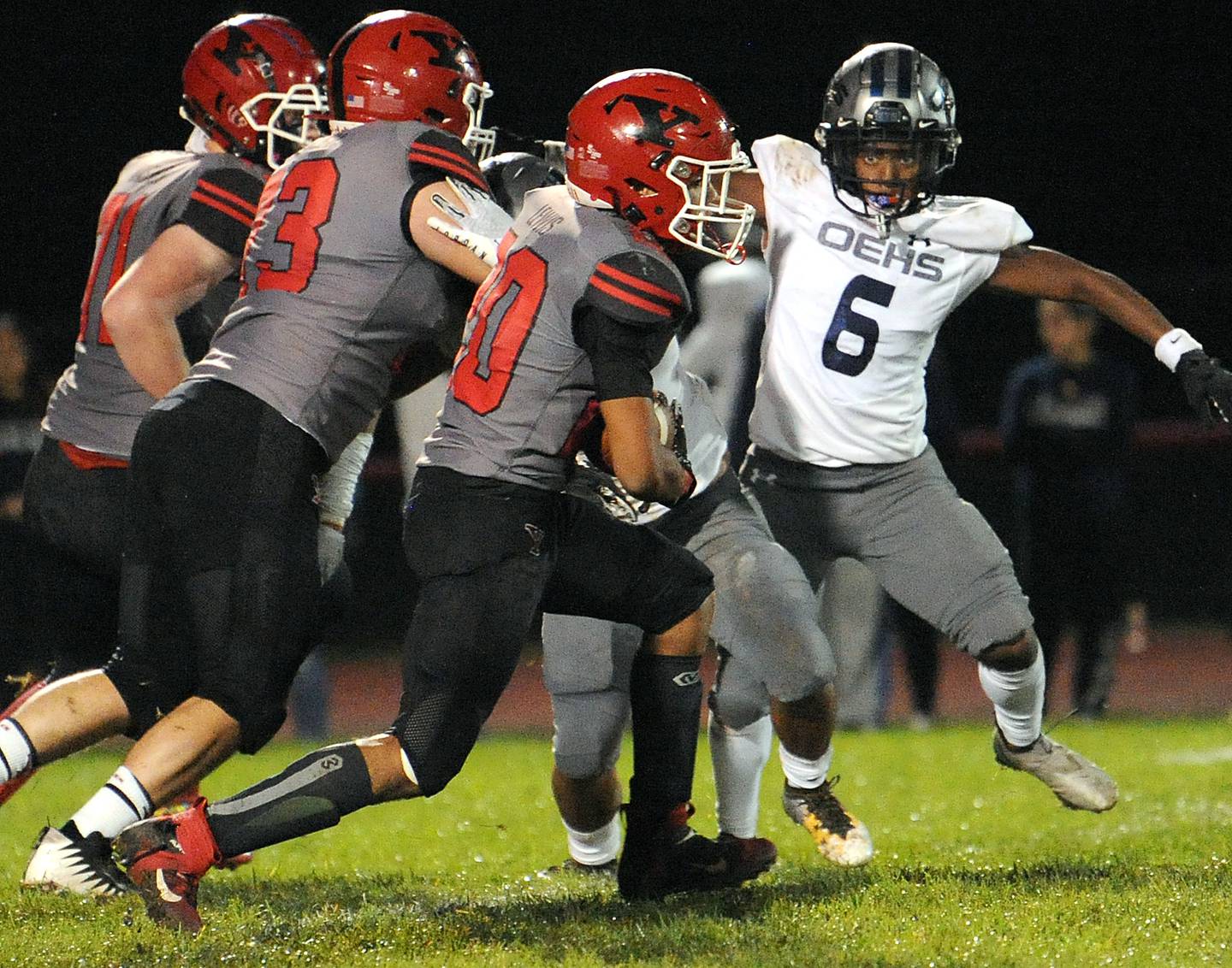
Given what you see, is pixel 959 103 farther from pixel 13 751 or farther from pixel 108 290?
pixel 13 751

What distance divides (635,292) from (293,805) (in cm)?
117

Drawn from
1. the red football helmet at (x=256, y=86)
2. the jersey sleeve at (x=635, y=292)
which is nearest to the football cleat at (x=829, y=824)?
the jersey sleeve at (x=635, y=292)

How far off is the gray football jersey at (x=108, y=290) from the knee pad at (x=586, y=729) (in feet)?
4.12

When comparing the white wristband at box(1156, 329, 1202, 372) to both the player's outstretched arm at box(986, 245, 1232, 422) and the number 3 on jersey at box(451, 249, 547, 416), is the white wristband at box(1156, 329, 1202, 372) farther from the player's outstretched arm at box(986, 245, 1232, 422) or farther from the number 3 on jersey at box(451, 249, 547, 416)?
the number 3 on jersey at box(451, 249, 547, 416)

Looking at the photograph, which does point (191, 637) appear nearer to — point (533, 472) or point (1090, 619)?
point (533, 472)

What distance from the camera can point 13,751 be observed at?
3834mm

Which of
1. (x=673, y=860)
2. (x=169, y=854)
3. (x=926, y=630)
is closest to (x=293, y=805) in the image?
(x=169, y=854)

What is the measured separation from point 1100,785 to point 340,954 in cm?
201

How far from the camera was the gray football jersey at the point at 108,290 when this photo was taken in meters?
4.11

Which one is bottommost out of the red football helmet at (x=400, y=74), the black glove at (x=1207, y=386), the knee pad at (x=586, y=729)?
the knee pad at (x=586, y=729)

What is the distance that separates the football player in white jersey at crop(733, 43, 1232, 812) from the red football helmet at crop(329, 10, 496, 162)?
0.81 meters

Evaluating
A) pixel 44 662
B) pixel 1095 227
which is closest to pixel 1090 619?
pixel 1095 227

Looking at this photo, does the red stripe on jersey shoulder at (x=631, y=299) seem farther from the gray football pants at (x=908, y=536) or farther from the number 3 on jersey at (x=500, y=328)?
the gray football pants at (x=908, y=536)

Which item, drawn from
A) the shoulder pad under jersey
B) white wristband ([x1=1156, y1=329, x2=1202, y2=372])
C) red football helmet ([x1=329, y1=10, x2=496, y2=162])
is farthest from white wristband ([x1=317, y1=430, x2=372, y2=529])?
white wristband ([x1=1156, y1=329, x2=1202, y2=372])
